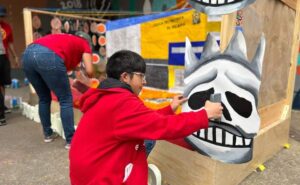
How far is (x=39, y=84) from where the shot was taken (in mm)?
3141

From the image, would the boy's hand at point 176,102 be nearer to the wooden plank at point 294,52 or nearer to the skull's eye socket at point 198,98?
the skull's eye socket at point 198,98

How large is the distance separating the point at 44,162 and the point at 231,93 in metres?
1.87

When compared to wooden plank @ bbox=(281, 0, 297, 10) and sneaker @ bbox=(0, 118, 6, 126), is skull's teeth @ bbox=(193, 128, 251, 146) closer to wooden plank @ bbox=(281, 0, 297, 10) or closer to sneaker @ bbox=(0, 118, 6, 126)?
wooden plank @ bbox=(281, 0, 297, 10)

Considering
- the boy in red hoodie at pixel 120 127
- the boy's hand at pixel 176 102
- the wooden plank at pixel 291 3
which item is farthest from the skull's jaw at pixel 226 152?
the wooden plank at pixel 291 3

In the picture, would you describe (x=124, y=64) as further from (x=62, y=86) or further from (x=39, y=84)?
(x=39, y=84)

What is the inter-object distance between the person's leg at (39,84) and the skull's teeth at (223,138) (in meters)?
1.77

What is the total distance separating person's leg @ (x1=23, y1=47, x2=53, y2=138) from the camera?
294cm

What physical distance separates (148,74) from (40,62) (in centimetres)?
99

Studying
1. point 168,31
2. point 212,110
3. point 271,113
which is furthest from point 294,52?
point 212,110

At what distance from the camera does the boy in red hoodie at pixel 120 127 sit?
5.01 ft

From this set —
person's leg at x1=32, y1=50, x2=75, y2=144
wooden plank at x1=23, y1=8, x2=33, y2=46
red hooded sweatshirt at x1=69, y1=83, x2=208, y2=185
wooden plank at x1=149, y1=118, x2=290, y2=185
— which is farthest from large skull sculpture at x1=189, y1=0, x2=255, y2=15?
wooden plank at x1=23, y1=8, x2=33, y2=46

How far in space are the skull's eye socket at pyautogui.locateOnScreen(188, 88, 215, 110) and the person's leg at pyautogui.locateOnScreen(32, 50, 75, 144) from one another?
140cm

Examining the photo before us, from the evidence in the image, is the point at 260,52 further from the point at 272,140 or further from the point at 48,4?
the point at 48,4

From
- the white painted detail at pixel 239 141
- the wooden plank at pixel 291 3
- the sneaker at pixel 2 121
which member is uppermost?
the wooden plank at pixel 291 3
